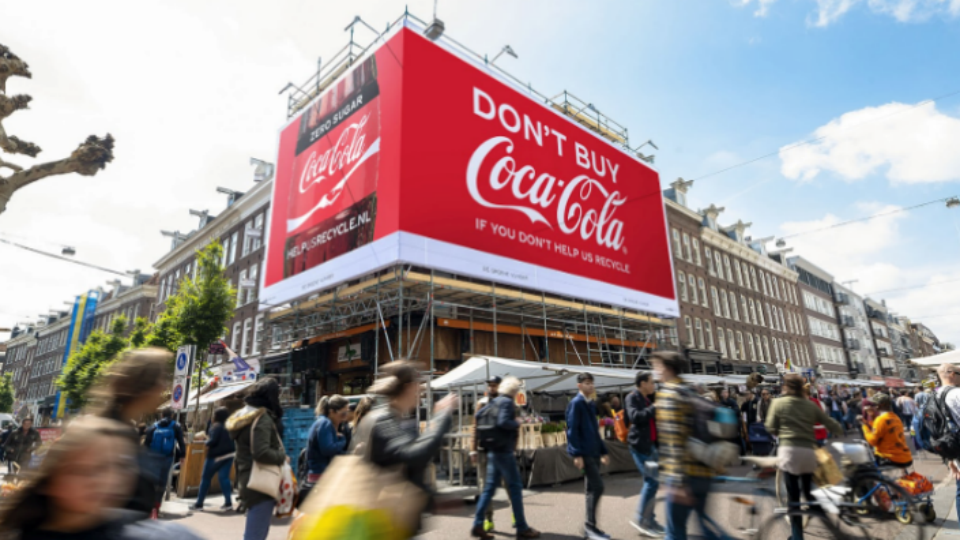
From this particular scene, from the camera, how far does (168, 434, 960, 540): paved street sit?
521 centimetres

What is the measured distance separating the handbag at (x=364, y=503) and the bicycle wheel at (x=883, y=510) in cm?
378

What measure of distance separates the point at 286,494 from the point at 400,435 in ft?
6.43

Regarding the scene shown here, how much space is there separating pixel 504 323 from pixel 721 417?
14886mm

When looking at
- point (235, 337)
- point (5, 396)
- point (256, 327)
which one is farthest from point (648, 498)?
point (5, 396)

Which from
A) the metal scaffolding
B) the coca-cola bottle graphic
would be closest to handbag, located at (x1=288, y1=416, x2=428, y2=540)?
the metal scaffolding

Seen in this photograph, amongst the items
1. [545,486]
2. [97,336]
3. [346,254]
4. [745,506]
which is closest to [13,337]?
[97,336]

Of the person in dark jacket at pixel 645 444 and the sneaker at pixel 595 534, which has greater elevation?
the person in dark jacket at pixel 645 444

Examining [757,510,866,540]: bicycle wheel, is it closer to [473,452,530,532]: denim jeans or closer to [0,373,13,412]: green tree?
[473,452,530,532]: denim jeans

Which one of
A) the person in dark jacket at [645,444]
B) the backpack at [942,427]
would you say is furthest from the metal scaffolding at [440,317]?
the backpack at [942,427]

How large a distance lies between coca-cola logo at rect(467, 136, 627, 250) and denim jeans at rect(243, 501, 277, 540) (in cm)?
1273

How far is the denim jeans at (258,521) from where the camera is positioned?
3.71 m

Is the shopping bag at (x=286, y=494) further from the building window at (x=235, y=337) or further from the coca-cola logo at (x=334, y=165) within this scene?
the building window at (x=235, y=337)

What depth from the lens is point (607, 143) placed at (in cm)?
2212

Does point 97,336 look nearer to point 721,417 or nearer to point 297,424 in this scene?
point 297,424
